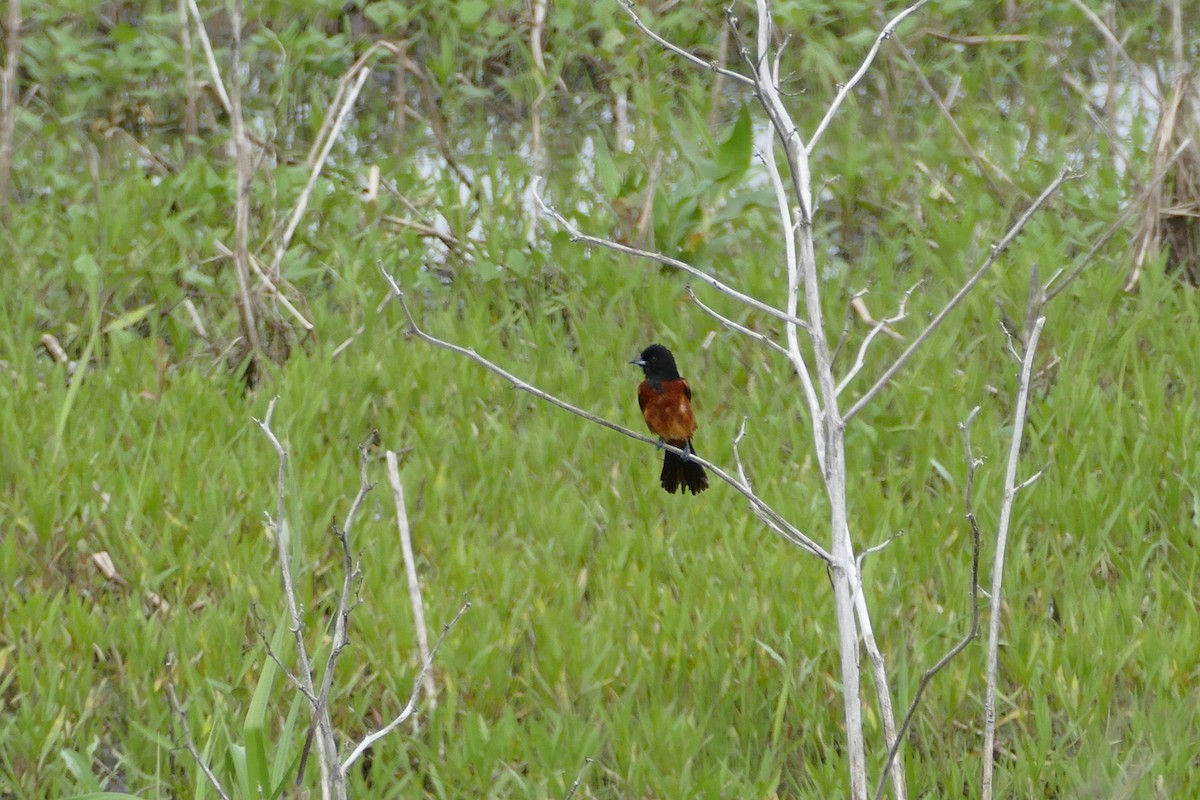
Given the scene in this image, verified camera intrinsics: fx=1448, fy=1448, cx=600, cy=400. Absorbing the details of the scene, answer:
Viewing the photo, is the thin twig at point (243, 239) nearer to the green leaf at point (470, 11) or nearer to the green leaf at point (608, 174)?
the green leaf at point (608, 174)

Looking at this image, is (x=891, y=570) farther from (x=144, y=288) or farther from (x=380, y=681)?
(x=144, y=288)

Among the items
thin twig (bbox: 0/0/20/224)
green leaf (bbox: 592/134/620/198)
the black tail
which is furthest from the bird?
thin twig (bbox: 0/0/20/224)

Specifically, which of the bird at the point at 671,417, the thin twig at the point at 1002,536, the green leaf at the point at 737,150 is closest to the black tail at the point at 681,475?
the bird at the point at 671,417

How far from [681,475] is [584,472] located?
463 mm

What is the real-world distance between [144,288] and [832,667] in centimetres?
318

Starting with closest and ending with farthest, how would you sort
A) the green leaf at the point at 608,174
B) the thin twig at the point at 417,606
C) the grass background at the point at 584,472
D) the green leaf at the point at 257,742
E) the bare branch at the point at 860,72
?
the bare branch at the point at 860,72, the green leaf at the point at 257,742, the grass background at the point at 584,472, the thin twig at the point at 417,606, the green leaf at the point at 608,174

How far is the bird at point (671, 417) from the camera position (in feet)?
12.7

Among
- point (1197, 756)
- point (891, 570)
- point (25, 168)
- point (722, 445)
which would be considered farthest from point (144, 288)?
point (1197, 756)

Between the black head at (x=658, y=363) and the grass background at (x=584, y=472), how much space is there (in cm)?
36

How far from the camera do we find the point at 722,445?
4328 millimetres

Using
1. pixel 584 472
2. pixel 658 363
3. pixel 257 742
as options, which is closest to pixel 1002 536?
pixel 257 742

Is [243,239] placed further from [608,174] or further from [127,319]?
[608,174]

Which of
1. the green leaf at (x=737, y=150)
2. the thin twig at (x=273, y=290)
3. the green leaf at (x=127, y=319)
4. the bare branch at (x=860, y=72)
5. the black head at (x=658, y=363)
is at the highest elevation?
the bare branch at (x=860, y=72)

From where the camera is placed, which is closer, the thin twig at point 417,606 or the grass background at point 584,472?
the grass background at point 584,472
